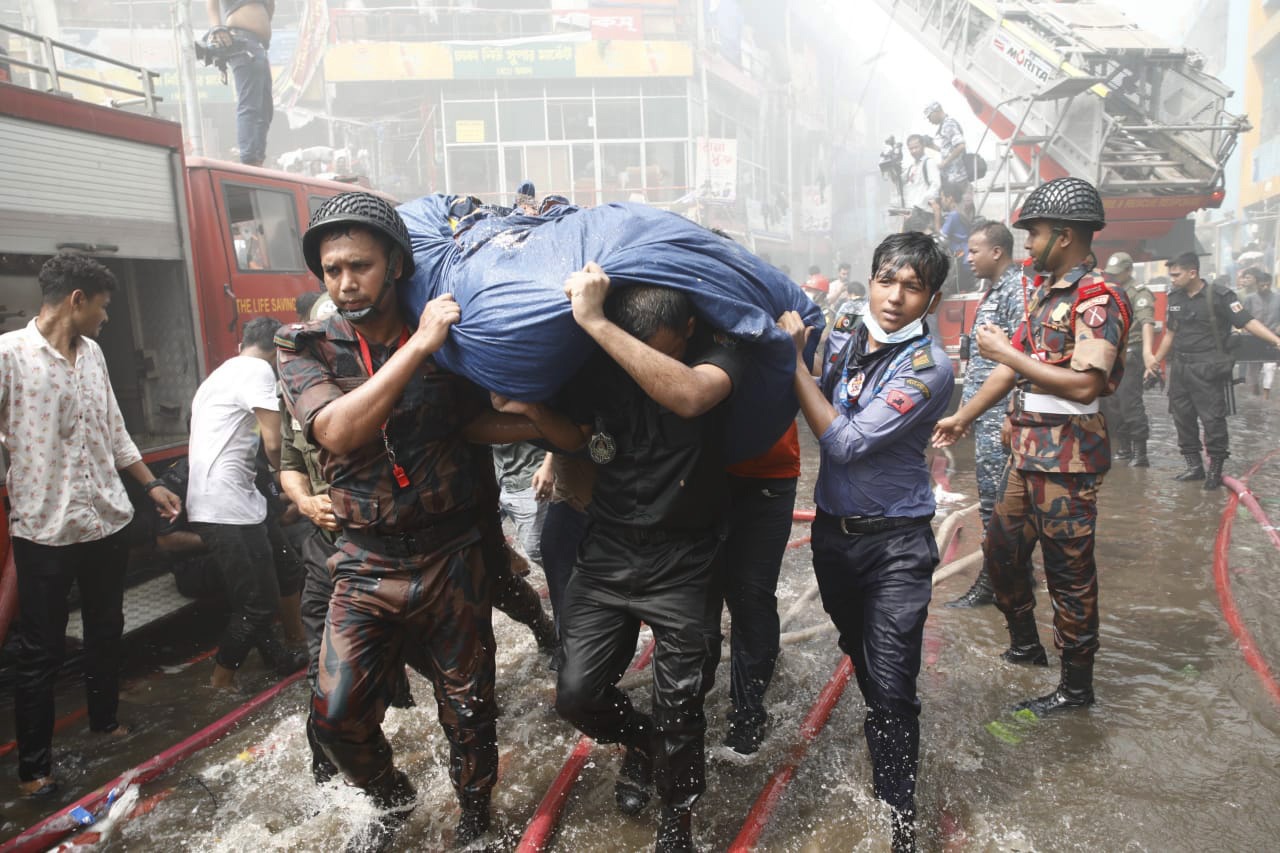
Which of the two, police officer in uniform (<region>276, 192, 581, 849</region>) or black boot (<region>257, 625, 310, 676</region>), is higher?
police officer in uniform (<region>276, 192, 581, 849</region>)

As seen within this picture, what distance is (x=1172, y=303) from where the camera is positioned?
6.54 meters

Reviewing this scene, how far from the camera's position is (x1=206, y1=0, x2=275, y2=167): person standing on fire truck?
6719mm

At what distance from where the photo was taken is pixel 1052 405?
9.62 feet

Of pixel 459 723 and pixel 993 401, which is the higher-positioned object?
pixel 993 401

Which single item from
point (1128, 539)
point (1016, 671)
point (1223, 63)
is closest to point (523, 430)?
point (1016, 671)

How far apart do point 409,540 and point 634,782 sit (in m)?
1.08

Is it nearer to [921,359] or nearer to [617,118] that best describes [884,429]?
[921,359]

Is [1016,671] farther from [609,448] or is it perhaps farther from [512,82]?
[512,82]

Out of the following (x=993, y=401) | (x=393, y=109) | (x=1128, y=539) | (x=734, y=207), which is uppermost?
(x=393, y=109)

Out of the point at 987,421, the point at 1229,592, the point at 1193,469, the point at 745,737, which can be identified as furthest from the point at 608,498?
the point at 1193,469

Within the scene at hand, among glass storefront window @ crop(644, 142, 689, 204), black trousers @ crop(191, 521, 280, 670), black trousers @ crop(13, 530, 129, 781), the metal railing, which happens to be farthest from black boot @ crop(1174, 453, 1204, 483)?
glass storefront window @ crop(644, 142, 689, 204)

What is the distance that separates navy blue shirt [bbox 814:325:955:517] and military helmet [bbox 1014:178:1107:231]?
0.93 m

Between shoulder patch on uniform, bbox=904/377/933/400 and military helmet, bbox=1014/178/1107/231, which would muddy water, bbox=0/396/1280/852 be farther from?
military helmet, bbox=1014/178/1107/231

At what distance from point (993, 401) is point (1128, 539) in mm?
2733
